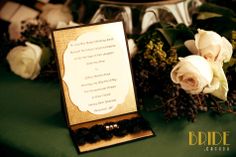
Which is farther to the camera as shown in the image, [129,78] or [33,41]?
[33,41]

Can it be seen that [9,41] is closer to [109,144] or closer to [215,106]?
[109,144]

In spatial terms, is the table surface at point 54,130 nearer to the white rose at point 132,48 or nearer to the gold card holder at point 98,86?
the gold card holder at point 98,86

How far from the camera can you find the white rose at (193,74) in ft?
2.76

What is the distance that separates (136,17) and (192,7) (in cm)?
21

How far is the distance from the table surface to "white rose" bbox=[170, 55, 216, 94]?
115 mm

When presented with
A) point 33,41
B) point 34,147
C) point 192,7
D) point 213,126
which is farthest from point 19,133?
point 192,7

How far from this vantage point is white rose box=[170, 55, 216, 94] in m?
0.84

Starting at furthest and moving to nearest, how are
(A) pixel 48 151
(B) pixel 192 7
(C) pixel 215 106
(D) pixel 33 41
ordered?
(B) pixel 192 7 → (D) pixel 33 41 → (C) pixel 215 106 → (A) pixel 48 151

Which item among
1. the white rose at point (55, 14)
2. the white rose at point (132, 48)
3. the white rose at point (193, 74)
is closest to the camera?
the white rose at point (193, 74)

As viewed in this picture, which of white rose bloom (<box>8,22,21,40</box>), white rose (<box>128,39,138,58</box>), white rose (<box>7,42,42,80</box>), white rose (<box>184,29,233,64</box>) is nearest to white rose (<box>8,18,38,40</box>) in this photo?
white rose bloom (<box>8,22,21,40</box>)

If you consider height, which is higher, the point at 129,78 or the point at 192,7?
the point at 192,7

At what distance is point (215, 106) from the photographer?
0.98 m

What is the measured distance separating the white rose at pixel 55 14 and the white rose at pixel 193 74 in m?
0.48

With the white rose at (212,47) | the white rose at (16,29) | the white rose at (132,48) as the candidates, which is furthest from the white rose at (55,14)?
the white rose at (212,47)
